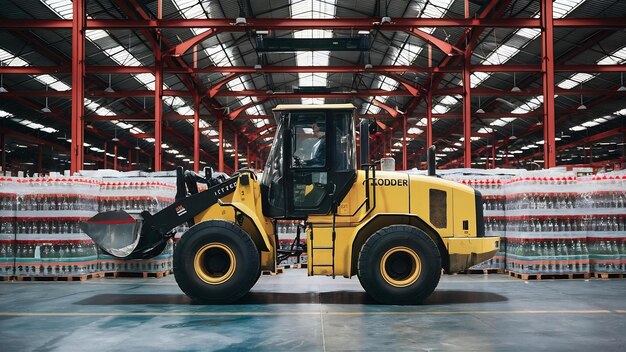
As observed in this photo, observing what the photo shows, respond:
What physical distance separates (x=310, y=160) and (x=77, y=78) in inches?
427

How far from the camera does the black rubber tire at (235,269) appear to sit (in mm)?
8023

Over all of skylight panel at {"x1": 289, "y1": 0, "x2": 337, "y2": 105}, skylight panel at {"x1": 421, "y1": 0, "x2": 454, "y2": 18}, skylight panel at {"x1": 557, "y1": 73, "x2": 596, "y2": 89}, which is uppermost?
skylight panel at {"x1": 289, "y1": 0, "x2": 337, "y2": 105}

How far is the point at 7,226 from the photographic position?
11.6 m

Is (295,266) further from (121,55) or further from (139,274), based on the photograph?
(121,55)

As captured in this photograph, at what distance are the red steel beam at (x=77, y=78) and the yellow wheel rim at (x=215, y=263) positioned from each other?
9496mm

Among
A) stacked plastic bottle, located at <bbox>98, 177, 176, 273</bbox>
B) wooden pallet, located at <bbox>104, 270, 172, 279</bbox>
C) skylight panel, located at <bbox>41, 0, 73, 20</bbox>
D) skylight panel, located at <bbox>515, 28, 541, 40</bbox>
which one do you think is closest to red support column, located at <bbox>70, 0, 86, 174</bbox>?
skylight panel, located at <bbox>41, 0, 73, 20</bbox>

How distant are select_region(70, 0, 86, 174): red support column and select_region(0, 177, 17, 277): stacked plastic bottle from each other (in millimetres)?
4432

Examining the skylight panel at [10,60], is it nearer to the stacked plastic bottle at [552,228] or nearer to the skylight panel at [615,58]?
the stacked plastic bottle at [552,228]

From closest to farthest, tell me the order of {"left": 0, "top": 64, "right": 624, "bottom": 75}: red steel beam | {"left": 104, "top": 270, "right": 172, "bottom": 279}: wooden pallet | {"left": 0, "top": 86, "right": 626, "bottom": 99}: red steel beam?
{"left": 104, "top": 270, "right": 172, "bottom": 279}: wooden pallet < {"left": 0, "top": 64, "right": 624, "bottom": 75}: red steel beam < {"left": 0, "top": 86, "right": 626, "bottom": 99}: red steel beam

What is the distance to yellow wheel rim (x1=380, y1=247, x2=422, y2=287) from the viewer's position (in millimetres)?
7992

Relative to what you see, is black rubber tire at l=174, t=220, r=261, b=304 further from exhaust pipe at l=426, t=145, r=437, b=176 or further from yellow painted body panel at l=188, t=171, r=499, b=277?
exhaust pipe at l=426, t=145, r=437, b=176

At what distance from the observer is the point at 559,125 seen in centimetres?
3762

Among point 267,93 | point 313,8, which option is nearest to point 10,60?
point 267,93

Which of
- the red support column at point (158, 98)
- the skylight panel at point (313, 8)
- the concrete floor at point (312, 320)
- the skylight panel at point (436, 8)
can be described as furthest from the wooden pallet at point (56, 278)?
the skylight panel at point (436, 8)
